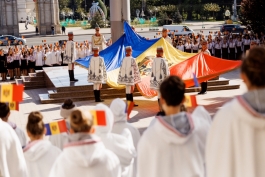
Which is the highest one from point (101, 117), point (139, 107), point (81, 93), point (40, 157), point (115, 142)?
point (101, 117)

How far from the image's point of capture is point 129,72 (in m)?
15.8

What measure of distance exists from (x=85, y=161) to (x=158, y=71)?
10.6 m

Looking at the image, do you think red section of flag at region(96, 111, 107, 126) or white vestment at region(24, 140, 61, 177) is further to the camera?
white vestment at region(24, 140, 61, 177)

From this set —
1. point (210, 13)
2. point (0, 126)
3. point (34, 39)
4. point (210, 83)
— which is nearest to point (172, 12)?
point (210, 13)

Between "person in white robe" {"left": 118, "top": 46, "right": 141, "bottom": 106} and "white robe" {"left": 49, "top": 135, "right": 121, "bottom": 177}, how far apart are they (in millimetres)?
10794

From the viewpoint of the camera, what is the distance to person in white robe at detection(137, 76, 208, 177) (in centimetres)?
433

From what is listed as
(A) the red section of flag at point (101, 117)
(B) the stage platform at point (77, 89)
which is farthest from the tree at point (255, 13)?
(A) the red section of flag at point (101, 117)

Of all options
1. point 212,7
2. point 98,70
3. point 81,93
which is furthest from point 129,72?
point 212,7

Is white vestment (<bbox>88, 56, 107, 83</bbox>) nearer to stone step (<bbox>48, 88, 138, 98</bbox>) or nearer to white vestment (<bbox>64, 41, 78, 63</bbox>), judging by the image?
stone step (<bbox>48, 88, 138, 98</bbox>)

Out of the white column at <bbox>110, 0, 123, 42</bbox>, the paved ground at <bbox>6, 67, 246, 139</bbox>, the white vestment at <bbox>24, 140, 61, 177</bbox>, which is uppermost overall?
the white column at <bbox>110, 0, 123, 42</bbox>

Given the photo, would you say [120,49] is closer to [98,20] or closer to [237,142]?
[237,142]

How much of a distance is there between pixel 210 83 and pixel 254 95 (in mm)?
14921

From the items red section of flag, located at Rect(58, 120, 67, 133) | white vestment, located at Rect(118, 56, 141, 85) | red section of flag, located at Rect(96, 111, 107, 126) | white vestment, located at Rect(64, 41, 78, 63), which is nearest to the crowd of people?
red section of flag, located at Rect(96, 111, 107, 126)

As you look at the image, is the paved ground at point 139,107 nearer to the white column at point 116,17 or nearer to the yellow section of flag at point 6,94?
the white column at point 116,17
